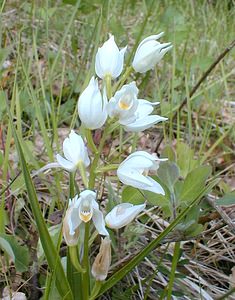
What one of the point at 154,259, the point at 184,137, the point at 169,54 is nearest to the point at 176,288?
the point at 154,259

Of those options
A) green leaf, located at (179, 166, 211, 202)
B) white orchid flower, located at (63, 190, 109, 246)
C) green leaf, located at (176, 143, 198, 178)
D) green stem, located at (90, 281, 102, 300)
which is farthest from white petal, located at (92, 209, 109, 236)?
green leaf, located at (176, 143, 198, 178)

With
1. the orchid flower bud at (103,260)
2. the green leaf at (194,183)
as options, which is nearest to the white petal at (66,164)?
the orchid flower bud at (103,260)

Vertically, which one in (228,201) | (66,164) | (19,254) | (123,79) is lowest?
(19,254)

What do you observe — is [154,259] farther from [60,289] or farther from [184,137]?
[184,137]

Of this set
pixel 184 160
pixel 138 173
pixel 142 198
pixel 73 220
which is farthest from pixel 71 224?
pixel 184 160

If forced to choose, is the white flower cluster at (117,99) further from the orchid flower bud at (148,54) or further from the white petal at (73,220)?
the white petal at (73,220)

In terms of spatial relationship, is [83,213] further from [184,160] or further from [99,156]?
[184,160]
